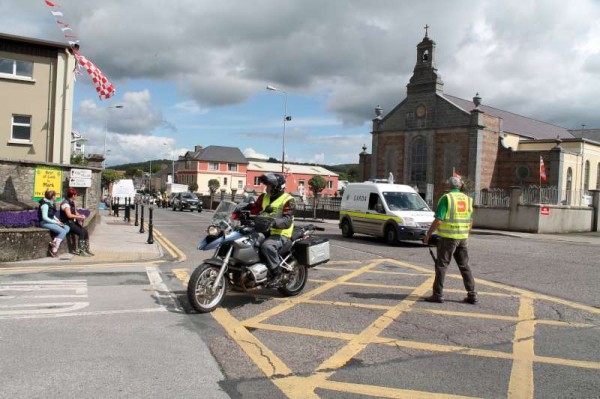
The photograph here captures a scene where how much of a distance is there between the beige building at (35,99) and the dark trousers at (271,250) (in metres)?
21.3

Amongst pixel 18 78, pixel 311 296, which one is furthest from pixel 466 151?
pixel 311 296

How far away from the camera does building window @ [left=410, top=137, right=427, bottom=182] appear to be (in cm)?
5209

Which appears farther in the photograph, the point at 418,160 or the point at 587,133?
the point at 587,133

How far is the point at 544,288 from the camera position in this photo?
884 centimetres

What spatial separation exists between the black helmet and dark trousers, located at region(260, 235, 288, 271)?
70cm

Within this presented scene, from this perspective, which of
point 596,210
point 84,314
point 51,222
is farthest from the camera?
point 596,210

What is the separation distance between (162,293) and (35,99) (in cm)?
2098

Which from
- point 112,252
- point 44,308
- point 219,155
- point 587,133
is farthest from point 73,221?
point 219,155

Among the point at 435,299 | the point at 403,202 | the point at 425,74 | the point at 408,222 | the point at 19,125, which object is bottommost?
the point at 435,299

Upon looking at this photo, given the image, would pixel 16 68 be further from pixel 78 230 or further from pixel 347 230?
pixel 347 230

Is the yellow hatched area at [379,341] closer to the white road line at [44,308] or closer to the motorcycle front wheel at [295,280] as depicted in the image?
the motorcycle front wheel at [295,280]

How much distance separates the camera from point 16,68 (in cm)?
2448

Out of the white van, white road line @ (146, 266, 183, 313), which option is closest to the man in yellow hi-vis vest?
white road line @ (146, 266, 183, 313)

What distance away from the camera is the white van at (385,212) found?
1577 centimetres
